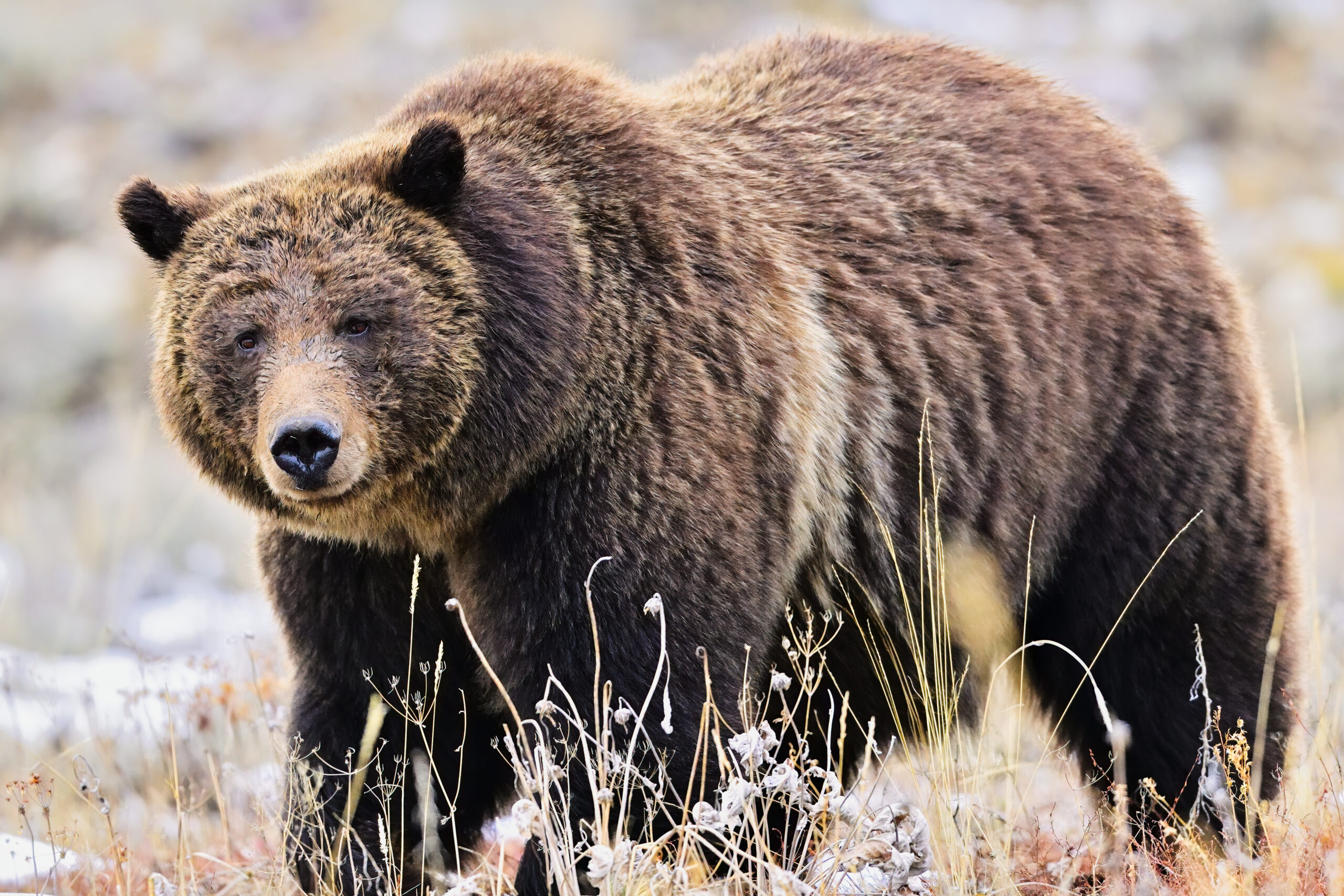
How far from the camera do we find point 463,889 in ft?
12.2

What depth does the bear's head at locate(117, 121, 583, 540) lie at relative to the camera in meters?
4.00

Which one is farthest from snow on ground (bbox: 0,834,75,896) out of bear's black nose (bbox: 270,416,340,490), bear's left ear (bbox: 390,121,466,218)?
bear's left ear (bbox: 390,121,466,218)

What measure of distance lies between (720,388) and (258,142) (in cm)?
1707

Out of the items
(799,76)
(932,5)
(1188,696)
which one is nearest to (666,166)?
(799,76)

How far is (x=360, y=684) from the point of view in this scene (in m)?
4.35

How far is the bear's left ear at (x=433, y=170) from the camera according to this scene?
4.05 metres

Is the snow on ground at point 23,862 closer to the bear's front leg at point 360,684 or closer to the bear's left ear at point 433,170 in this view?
the bear's front leg at point 360,684

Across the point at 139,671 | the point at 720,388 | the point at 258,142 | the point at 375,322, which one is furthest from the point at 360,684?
the point at 258,142

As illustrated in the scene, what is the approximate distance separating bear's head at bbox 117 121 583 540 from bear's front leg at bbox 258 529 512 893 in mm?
232

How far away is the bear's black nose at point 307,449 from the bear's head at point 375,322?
7cm

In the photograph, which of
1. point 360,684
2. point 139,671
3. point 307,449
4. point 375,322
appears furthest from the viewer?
point 139,671

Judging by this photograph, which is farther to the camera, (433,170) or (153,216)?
(153,216)

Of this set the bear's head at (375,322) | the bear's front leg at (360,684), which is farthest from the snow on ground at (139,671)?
the bear's head at (375,322)

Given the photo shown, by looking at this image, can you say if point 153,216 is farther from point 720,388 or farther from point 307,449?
point 720,388
